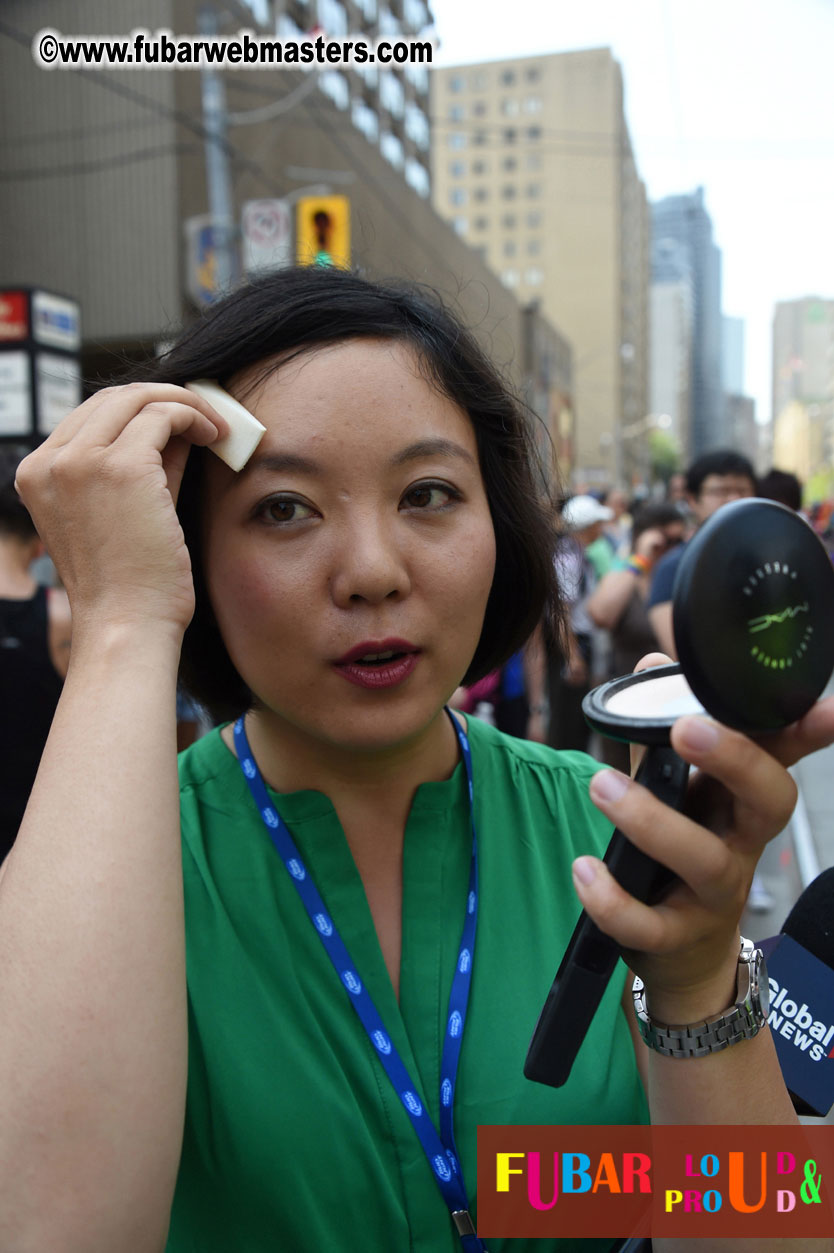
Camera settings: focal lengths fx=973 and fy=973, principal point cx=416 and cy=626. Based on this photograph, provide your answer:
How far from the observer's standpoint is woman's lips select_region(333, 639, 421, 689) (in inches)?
47.6

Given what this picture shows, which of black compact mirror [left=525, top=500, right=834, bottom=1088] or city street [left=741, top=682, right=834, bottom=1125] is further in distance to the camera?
city street [left=741, top=682, right=834, bottom=1125]

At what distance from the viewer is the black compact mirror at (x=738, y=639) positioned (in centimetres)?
76

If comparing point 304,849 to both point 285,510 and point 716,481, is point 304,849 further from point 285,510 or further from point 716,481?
point 716,481

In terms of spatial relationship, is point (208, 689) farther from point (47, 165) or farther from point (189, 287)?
Result: point (47, 165)

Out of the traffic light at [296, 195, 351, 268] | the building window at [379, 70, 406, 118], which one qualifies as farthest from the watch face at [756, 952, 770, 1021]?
the building window at [379, 70, 406, 118]

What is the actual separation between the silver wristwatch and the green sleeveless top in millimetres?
353

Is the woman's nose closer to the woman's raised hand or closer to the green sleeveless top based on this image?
the woman's raised hand

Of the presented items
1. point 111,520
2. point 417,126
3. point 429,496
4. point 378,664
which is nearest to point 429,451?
point 429,496

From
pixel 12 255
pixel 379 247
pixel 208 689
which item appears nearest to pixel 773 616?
pixel 208 689

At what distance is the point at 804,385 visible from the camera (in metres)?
122

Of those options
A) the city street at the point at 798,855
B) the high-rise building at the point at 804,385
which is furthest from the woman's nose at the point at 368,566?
the high-rise building at the point at 804,385

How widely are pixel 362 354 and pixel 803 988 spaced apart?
100 centimetres

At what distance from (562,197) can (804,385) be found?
56935 mm

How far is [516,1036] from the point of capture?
1265mm
